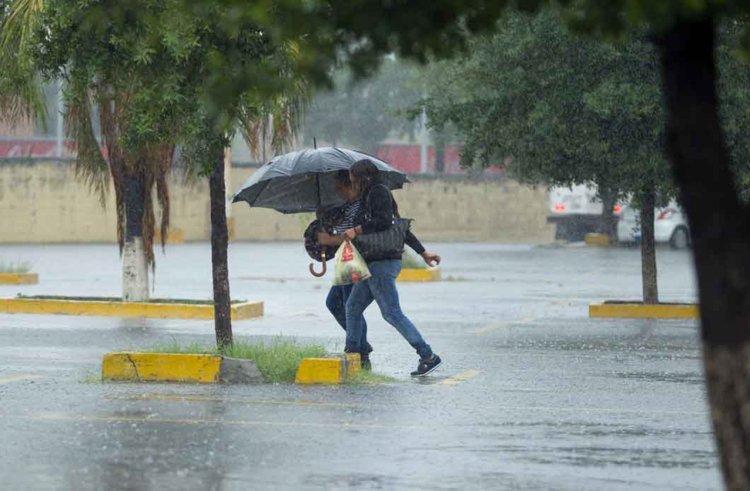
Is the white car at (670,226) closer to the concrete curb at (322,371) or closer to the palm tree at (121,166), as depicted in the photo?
the palm tree at (121,166)

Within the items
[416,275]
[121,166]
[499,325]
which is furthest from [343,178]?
[416,275]

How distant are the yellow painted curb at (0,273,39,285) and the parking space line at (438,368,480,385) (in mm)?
14485

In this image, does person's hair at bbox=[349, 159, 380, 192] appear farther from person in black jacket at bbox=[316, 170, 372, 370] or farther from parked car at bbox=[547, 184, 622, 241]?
parked car at bbox=[547, 184, 622, 241]

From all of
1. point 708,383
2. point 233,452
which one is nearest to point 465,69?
point 233,452

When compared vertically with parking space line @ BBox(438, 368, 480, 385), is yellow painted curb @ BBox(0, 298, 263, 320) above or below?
above

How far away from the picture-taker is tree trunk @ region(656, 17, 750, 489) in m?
4.75

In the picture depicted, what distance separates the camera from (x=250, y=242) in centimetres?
5069

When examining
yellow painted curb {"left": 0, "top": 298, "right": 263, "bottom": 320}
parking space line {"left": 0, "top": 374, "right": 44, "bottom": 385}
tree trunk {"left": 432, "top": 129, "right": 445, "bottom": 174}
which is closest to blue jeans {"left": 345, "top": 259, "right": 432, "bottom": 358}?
parking space line {"left": 0, "top": 374, "right": 44, "bottom": 385}

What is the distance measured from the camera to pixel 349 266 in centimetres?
1252

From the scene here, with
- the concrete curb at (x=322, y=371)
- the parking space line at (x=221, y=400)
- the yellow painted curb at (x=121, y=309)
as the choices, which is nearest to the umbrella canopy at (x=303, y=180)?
the concrete curb at (x=322, y=371)

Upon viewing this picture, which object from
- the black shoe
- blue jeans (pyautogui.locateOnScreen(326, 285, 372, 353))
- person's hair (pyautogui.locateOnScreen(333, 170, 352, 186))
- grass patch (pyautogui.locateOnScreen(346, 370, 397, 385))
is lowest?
grass patch (pyautogui.locateOnScreen(346, 370, 397, 385))

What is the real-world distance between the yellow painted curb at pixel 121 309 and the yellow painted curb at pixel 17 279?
5860 millimetres

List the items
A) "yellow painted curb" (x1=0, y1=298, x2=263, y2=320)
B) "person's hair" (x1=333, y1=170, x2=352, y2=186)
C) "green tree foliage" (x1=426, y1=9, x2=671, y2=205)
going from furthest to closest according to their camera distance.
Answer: "yellow painted curb" (x1=0, y1=298, x2=263, y2=320) → "green tree foliage" (x1=426, y1=9, x2=671, y2=205) → "person's hair" (x1=333, y1=170, x2=352, y2=186)

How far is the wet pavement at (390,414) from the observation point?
8195 mm
